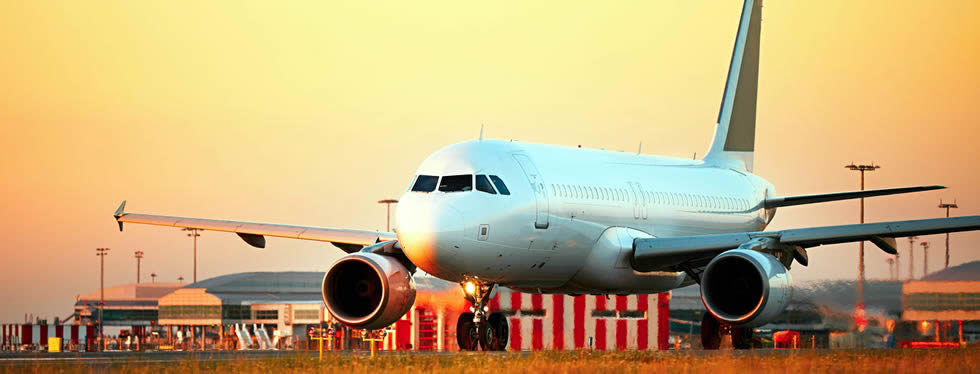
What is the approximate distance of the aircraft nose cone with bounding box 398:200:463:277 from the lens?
80.4 ft

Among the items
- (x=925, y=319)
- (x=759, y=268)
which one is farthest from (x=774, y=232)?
(x=925, y=319)

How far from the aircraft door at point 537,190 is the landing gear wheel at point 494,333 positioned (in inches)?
89.4

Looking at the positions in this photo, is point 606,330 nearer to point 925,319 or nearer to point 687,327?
point 925,319

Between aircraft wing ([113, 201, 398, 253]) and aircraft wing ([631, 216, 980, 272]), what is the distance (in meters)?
5.91

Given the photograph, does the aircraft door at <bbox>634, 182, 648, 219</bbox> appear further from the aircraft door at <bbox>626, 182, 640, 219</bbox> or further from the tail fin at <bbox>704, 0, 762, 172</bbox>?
the tail fin at <bbox>704, 0, 762, 172</bbox>

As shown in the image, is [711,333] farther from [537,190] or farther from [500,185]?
[500,185]

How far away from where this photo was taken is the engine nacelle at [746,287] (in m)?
25.6

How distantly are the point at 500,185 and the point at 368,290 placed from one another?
418 centimetres

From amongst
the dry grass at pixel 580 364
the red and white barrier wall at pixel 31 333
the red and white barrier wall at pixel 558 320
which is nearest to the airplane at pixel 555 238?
the dry grass at pixel 580 364

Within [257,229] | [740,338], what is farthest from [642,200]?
[257,229]

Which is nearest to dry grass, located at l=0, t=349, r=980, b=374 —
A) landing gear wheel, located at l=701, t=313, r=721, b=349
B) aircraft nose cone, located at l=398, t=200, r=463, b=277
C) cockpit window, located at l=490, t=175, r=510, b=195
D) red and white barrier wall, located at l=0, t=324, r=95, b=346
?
aircraft nose cone, located at l=398, t=200, r=463, b=277

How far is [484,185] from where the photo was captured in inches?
1005

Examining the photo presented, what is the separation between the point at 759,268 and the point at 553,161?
186 inches

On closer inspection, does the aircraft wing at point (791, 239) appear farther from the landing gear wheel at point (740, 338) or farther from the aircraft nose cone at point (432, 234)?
the aircraft nose cone at point (432, 234)
